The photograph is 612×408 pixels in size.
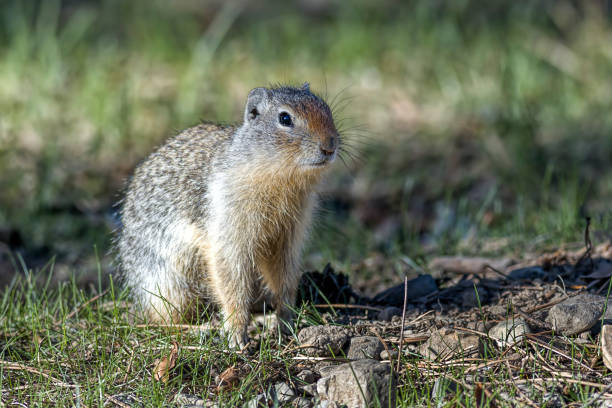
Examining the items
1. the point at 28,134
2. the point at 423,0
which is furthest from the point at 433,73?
the point at 28,134

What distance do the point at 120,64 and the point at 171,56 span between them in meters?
0.65

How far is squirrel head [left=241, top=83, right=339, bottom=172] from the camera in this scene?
12.5 feet

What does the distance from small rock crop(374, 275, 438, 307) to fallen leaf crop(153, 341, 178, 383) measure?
4.61ft

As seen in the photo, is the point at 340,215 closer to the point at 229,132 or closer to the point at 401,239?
the point at 401,239

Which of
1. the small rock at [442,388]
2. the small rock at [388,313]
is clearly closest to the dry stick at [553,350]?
the small rock at [442,388]

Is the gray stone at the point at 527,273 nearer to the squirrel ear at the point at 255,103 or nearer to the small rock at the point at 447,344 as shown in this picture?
the small rock at the point at 447,344

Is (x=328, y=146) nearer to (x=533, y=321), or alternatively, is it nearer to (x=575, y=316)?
(x=533, y=321)

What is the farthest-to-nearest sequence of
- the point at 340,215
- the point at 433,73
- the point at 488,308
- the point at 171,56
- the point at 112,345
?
the point at 171,56, the point at 433,73, the point at 340,215, the point at 488,308, the point at 112,345

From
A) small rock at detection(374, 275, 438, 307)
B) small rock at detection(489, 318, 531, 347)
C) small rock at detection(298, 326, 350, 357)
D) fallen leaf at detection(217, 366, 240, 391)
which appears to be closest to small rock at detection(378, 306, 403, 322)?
small rock at detection(374, 275, 438, 307)

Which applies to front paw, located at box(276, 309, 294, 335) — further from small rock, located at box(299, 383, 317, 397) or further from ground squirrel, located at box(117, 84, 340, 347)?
small rock, located at box(299, 383, 317, 397)

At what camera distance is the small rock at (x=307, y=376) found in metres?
3.32

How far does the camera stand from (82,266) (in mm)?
5758

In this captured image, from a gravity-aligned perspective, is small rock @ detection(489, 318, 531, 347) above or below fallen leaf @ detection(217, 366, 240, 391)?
above

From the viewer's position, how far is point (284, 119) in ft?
13.1
